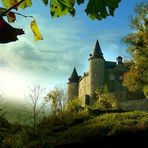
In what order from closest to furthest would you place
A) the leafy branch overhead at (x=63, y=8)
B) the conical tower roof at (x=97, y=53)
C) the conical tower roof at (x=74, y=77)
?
the leafy branch overhead at (x=63, y=8) → the conical tower roof at (x=97, y=53) → the conical tower roof at (x=74, y=77)

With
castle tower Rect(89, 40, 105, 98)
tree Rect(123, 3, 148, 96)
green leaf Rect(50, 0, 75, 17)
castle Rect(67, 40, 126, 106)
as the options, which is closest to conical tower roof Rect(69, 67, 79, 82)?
castle Rect(67, 40, 126, 106)

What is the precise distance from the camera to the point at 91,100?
5803 cm

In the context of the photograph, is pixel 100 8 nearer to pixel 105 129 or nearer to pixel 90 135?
pixel 90 135

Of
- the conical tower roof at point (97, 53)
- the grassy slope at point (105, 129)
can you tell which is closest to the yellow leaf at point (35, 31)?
the grassy slope at point (105, 129)

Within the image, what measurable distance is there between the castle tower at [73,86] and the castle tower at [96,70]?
24.8 ft

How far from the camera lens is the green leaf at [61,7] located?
3.72 feet

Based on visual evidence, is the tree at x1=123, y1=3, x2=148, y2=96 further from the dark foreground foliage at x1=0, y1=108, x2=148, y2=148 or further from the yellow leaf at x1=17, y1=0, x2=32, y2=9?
the yellow leaf at x1=17, y1=0, x2=32, y2=9

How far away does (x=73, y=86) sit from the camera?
233ft

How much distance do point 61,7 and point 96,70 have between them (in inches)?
2422

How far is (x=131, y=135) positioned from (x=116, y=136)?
0.87m

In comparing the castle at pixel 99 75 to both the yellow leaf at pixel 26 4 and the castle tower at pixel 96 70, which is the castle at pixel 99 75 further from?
the yellow leaf at pixel 26 4

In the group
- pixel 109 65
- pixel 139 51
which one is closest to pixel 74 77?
pixel 109 65

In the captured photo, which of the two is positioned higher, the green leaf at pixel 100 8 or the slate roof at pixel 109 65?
the slate roof at pixel 109 65

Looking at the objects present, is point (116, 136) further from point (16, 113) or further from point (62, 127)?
point (16, 113)
